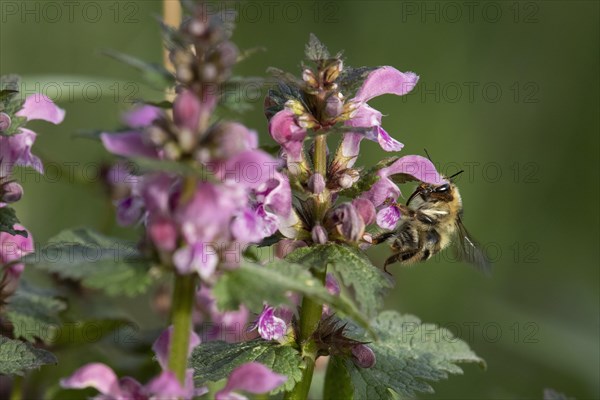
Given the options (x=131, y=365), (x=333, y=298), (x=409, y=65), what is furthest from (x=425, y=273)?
(x=333, y=298)

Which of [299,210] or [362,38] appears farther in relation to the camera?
[362,38]

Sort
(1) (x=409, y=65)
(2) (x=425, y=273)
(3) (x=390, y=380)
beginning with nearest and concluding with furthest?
(3) (x=390, y=380), (2) (x=425, y=273), (1) (x=409, y=65)

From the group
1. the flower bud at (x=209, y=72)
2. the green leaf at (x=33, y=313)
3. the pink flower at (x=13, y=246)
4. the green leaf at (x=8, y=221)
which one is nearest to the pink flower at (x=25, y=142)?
the green leaf at (x=8, y=221)

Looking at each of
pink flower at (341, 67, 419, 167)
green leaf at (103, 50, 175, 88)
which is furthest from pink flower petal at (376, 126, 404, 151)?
green leaf at (103, 50, 175, 88)

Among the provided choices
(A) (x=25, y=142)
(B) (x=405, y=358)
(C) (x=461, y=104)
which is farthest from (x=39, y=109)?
(C) (x=461, y=104)

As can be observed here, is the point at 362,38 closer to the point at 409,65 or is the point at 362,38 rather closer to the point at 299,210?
the point at 409,65

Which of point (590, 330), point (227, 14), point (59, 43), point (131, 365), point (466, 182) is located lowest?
point (131, 365)

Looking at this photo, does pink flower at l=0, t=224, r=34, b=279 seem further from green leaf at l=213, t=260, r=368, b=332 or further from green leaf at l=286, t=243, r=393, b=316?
green leaf at l=213, t=260, r=368, b=332
